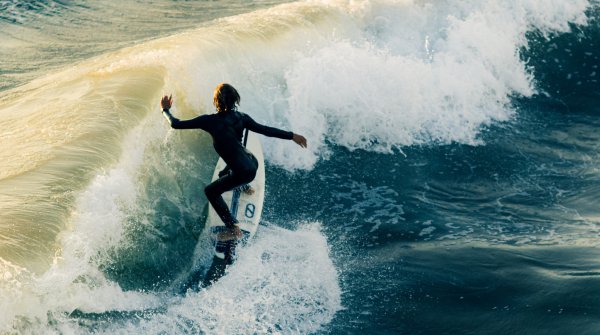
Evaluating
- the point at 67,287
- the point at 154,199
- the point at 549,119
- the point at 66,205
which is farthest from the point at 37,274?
the point at 549,119

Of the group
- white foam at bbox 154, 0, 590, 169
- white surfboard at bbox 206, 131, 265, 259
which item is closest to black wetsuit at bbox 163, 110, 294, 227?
white surfboard at bbox 206, 131, 265, 259

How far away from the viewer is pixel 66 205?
6.36 meters

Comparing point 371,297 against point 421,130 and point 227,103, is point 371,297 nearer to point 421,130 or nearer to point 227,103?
point 227,103

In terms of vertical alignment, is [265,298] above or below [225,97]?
below

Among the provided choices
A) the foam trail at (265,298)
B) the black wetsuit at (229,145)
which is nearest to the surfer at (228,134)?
the black wetsuit at (229,145)

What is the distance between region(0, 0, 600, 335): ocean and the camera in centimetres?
589

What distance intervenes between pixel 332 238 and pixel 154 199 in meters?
2.08

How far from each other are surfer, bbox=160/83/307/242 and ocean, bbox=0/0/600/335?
66 cm

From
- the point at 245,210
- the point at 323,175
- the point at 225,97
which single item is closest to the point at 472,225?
the point at 323,175

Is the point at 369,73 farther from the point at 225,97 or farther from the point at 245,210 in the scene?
the point at 225,97

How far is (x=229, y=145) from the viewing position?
21.9 ft

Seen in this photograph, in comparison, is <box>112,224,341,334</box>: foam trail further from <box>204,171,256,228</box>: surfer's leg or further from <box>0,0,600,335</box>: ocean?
<box>204,171,256,228</box>: surfer's leg

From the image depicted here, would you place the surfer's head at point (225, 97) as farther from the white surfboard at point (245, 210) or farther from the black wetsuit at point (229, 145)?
the white surfboard at point (245, 210)

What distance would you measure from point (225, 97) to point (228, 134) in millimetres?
384
